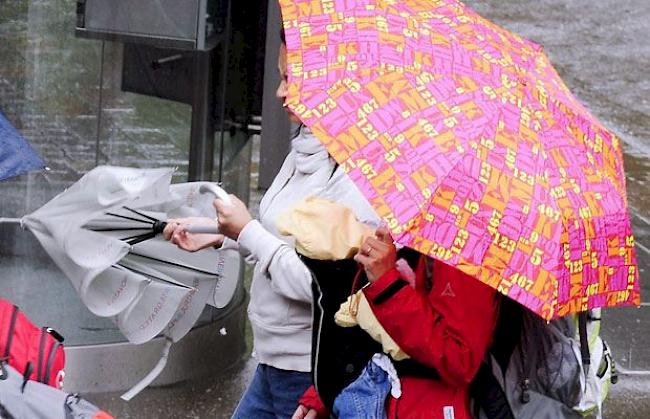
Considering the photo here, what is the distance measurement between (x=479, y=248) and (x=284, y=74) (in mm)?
916

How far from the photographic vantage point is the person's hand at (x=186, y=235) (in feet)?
12.0

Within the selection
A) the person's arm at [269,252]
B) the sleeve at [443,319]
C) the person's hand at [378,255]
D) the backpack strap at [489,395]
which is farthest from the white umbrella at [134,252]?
the backpack strap at [489,395]

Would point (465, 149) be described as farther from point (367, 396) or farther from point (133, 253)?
point (133, 253)

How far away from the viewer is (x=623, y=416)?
5840 mm

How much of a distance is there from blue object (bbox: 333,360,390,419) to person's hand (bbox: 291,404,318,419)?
0.26 metres

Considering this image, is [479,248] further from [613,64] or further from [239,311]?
[613,64]

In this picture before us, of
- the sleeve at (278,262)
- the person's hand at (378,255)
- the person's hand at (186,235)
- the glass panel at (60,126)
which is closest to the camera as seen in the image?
the person's hand at (378,255)

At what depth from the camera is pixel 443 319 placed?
10.2 feet

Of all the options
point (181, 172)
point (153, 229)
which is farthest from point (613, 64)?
point (153, 229)

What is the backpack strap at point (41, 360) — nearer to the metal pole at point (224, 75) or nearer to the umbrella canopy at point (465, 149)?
the umbrella canopy at point (465, 149)

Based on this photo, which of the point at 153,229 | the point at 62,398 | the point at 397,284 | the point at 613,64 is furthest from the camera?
the point at 613,64

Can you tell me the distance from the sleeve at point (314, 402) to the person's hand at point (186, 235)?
510mm

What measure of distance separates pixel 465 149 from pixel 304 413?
99 cm

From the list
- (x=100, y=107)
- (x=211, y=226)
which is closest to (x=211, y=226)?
(x=211, y=226)
